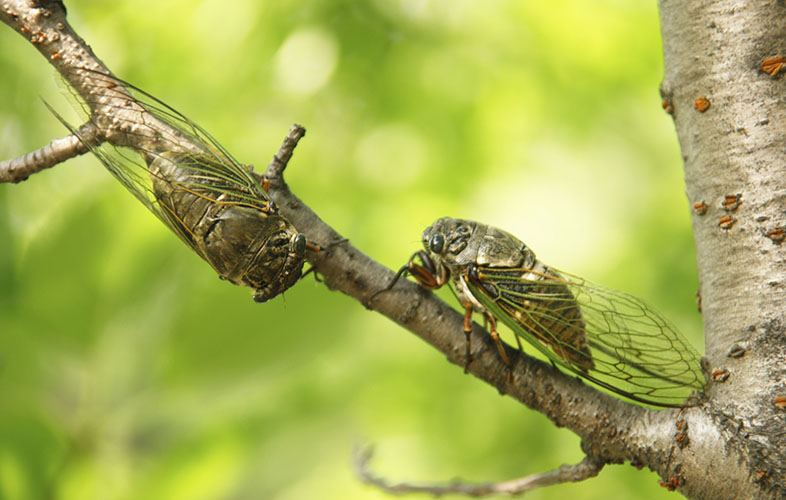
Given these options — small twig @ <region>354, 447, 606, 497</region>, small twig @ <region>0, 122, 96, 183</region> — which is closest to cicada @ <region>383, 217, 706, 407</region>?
small twig @ <region>354, 447, 606, 497</region>

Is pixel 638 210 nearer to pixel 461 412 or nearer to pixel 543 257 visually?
pixel 543 257

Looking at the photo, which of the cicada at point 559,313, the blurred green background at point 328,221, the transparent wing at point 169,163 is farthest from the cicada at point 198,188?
the blurred green background at point 328,221

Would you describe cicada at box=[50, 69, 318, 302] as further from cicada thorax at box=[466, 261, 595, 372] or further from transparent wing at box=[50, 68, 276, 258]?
→ cicada thorax at box=[466, 261, 595, 372]

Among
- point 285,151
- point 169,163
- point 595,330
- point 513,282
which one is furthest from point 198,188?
point 595,330

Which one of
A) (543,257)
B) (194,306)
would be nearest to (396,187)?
(543,257)

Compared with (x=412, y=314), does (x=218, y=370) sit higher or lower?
lower

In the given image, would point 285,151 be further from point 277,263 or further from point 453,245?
point 453,245
